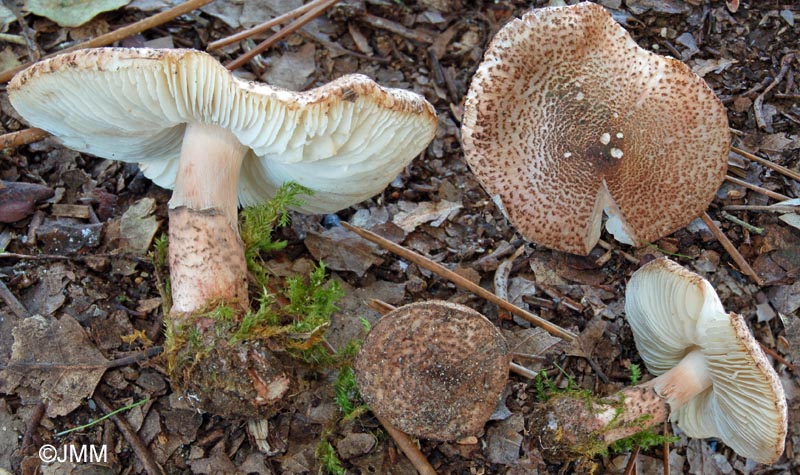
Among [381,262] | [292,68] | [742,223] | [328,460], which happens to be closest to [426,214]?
[381,262]

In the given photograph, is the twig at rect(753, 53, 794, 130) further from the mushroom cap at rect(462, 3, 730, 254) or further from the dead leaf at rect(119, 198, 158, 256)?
the dead leaf at rect(119, 198, 158, 256)

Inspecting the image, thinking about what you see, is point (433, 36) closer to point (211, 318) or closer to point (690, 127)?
point (690, 127)

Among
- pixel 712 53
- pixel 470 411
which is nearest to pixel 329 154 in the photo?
pixel 470 411

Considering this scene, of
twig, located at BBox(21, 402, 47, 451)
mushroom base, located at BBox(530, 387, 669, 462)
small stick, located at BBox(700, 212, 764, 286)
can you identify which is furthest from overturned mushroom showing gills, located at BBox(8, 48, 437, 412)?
small stick, located at BBox(700, 212, 764, 286)

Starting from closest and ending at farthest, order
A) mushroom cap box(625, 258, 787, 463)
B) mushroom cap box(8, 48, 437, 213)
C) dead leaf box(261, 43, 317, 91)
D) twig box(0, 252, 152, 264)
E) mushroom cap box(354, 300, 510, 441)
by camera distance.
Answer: mushroom cap box(8, 48, 437, 213) → mushroom cap box(625, 258, 787, 463) → mushroom cap box(354, 300, 510, 441) → twig box(0, 252, 152, 264) → dead leaf box(261, 43, 317, 91)

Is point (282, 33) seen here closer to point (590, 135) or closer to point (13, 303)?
point (590, 135)

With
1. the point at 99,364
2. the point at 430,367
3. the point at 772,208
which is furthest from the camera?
the point at 772,208
